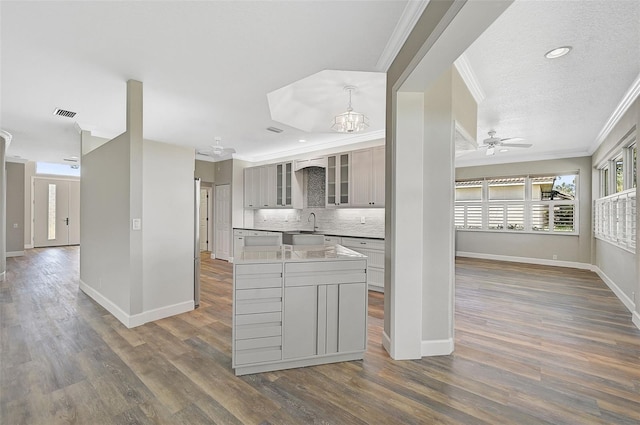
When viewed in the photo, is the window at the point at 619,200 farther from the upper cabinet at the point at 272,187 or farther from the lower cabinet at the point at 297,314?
the upper cabinet at the point at 272,187

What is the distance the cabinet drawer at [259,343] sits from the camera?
232 cm

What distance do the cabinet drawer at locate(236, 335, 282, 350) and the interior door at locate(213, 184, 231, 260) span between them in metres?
5.63

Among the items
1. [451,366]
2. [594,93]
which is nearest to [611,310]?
[594,93]

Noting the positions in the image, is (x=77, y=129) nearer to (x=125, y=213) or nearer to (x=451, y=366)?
(x=125, y=213)

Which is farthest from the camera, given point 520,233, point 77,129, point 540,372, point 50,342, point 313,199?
point 520,233

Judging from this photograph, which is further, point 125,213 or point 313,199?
point 313,199

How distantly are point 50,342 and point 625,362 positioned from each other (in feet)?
17.7

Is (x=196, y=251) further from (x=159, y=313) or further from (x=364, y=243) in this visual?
(x=364, y=243)

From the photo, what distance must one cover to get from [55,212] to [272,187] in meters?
8.16

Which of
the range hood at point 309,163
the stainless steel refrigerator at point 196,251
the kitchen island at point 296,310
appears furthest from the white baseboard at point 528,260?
the stainless steel refrigerator at point 196,251

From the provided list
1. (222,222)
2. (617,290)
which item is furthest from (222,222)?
(617,290)

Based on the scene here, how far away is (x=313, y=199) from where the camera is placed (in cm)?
677

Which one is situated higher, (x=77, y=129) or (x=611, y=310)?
(x=77, y=129)

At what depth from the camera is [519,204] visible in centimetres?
772
